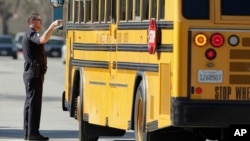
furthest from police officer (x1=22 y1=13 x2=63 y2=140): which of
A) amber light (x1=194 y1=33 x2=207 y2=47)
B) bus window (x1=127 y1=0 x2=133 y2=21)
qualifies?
amber light (x1=194 y1=33 x2=207 y2=47)

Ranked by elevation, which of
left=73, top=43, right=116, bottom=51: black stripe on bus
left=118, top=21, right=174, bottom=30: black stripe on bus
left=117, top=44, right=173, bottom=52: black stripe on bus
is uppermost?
left=118, top=21, right=174, bottom=30: black stripe on bus

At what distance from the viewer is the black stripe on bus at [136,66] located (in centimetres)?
1225

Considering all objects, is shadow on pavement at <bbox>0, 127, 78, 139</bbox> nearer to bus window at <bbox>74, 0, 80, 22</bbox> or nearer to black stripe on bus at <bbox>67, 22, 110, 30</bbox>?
black stripe on bus at <bbox>67, 22, 110, 30</bbox>

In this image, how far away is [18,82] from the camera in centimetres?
3891

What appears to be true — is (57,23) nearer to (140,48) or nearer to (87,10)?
(87,10)

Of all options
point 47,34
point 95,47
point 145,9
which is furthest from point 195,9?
point 47,34

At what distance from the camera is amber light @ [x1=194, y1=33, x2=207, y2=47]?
11.3 m

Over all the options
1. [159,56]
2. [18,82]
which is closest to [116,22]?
[159,56]

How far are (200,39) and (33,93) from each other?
578 centimetres

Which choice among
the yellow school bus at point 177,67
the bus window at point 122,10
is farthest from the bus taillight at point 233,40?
the bus window at point 122,10

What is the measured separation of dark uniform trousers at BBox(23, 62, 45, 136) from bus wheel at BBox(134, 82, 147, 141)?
3.81 meters

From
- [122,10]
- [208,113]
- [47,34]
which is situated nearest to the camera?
[208,113]

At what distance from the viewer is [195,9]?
37.5 feet

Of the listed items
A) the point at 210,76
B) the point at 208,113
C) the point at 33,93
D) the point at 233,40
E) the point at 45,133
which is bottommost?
the point at 45,133
